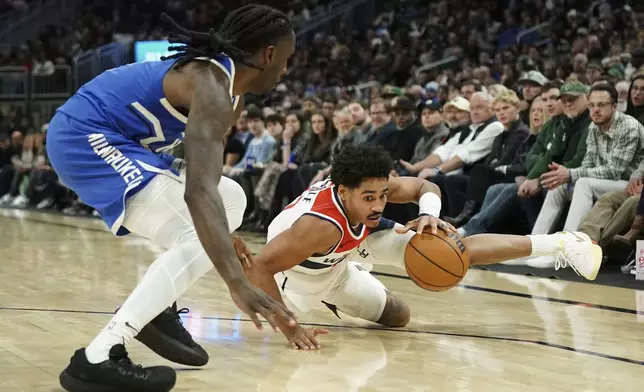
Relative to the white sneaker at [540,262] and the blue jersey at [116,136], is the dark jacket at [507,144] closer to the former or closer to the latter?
the white sneaker at [540,262]

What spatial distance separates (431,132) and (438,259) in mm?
5683

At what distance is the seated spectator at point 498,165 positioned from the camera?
8.96 meters

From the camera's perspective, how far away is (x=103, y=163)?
3.61 meters

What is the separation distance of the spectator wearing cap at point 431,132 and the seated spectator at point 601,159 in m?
2.03

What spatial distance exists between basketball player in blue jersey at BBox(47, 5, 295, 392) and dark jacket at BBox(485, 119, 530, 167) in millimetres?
5646

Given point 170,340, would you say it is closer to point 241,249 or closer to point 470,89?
point 241,249

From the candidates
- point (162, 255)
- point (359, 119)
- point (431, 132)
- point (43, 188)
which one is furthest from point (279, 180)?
point (162, 255)

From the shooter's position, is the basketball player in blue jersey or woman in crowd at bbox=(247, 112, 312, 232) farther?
Result: woman in crowd at bbox=(247, 112, 312, 232)

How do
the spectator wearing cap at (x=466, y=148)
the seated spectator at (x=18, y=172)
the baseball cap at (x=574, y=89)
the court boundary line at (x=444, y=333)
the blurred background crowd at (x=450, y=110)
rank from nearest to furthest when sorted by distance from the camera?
the court boundary line at (x=444, y=333) → the blurred background crowd at (x=450, y=110) → the baseball cap at (x=574, y=89) → the spectator wearing cap at (x=466, y=148) → the seated spectator at (x=18, y=172)

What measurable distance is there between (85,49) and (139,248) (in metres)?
17.6

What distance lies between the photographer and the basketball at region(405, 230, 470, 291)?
4668 mm

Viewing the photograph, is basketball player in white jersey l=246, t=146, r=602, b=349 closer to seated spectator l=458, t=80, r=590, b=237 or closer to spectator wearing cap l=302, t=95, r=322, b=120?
seated spectator l=458, t=80, r=590, b=237

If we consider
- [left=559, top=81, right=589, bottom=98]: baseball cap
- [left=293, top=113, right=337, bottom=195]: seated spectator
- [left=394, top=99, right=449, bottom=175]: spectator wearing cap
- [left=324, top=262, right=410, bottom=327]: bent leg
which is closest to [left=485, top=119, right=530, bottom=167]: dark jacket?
[left=394, top=99, right=449, bottom=175]: spectator wearing cap

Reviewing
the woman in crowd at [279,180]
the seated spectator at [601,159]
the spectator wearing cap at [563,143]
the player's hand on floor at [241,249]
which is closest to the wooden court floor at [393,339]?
the player's hand on floor at [241,249]
